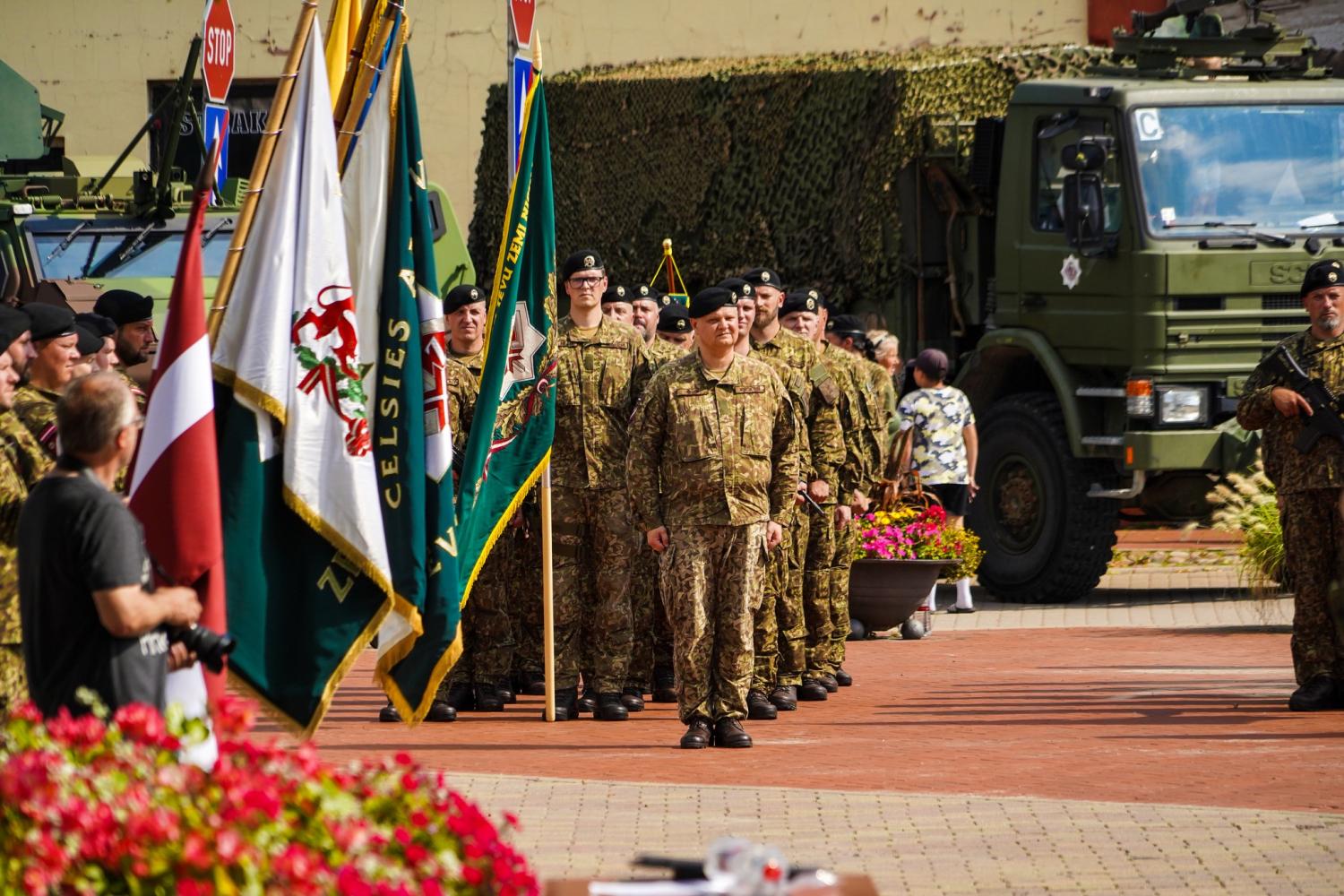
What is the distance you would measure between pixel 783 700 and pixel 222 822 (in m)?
7.56

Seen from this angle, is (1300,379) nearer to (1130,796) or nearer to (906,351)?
(1130,796)

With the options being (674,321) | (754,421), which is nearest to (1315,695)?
(754,421)

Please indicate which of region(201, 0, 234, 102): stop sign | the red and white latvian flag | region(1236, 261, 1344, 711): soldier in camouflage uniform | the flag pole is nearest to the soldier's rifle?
region(1236, 261, 1344, 711): soldier in camouflage uniform

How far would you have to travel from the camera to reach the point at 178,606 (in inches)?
223

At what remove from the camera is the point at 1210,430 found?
15.5 metres

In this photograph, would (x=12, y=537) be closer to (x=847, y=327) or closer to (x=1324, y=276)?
(x=1324, y=276)

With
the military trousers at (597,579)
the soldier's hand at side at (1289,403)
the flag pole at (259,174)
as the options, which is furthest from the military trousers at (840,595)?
the flag pole at (259,174)

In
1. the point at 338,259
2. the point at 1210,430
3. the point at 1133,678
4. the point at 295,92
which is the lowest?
the point at 1133,678

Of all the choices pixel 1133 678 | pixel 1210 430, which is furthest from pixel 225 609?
pixel 1210 430

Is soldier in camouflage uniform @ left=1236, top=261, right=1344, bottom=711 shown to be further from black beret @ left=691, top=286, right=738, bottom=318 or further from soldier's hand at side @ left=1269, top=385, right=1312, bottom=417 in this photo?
black beret @ left=691, top=286, right=738, bottom=318

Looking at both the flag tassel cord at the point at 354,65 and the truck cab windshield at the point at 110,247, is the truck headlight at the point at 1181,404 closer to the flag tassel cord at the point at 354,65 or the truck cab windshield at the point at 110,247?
the truck cab windshield at the point at 110,247

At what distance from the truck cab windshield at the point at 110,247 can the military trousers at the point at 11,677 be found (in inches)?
412

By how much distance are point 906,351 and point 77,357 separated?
10108 millimetres

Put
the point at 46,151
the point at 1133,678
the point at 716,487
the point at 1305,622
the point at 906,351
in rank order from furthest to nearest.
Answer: the point at 46,151, the point at 906,351, the point at 1133,678, the point at 1305,622, the point at 716,487
